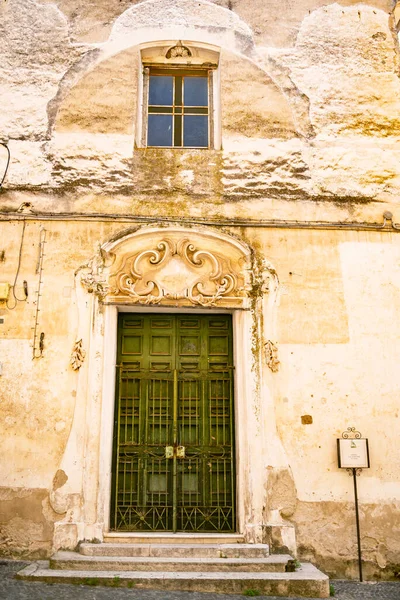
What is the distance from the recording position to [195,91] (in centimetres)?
808

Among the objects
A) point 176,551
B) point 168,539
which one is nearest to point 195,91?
point 168,539

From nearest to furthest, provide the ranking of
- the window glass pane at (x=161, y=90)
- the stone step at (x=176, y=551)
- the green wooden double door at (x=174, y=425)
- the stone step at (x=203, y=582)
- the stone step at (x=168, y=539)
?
the stone step at (x=203, y=582), the stone step at (x=176, y=551), the stone step at (x=168, y=539), the green wooden double door at (x=174, y=425), the window glass pane at (x=161, y=90)

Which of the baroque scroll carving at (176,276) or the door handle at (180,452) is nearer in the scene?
the door handle at (180,452)

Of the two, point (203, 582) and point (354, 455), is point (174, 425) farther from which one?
point (354, 455)

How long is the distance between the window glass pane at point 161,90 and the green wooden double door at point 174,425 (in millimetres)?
3089

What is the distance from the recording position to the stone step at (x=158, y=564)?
5578mm

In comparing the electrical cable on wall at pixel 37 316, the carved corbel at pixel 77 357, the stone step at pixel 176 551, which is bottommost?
the stone step at pixel 176 551

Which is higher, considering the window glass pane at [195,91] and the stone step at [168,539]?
the window glass pane at [195,91]

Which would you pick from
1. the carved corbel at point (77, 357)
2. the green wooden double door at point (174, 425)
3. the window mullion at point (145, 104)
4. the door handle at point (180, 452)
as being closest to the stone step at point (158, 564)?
the green wooden double door at point (174, 425)

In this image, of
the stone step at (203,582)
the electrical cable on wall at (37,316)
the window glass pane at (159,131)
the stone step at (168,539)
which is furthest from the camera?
the window glass pane at (159,131)

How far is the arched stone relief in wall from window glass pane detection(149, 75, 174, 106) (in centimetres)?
211

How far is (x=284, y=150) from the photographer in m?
7.46

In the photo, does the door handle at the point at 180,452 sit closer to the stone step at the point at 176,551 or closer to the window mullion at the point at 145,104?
the stone step at the point at 176,551

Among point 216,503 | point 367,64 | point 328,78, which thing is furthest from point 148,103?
point 216,503
